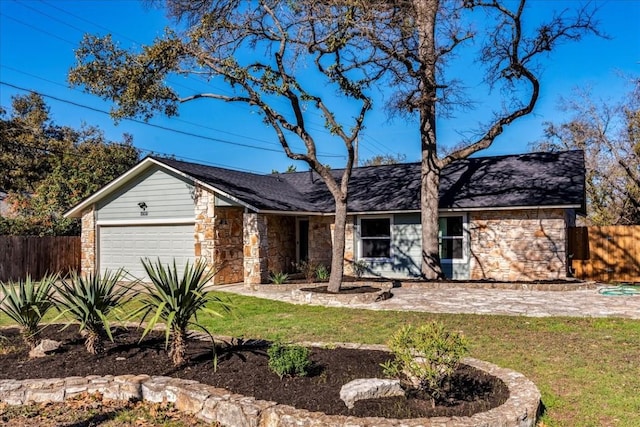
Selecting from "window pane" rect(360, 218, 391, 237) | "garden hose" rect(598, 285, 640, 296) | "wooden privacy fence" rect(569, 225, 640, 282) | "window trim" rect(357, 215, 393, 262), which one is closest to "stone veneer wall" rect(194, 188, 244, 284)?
"window trim" rect(357, 215, 393, 262)

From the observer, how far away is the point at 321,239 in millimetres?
18609

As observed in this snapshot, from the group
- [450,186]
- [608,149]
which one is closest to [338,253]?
[450,186]

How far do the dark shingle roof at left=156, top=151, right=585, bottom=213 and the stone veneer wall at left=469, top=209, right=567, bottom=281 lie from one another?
1.83 feet

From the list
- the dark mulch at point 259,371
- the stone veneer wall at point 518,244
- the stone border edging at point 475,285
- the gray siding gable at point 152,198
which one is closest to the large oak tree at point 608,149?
the stone veneer wall at point 518,244

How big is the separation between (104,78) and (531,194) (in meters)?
12.7

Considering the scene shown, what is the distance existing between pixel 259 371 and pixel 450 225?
1249cm

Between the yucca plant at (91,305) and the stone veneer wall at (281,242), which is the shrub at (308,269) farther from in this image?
the yucca plant at (91,305)

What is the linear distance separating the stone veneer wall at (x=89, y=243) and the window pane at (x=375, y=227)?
9581mm

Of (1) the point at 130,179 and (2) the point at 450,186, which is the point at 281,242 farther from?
(2) the point at 450,186

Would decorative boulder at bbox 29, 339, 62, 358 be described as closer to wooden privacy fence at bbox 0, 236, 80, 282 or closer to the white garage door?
the white garage door


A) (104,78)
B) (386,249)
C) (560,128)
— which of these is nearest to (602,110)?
(560,128)

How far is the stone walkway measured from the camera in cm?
1024

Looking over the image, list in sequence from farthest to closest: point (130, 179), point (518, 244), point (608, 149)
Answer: point (608, 149)
point (130, 179)
point (518, 244)

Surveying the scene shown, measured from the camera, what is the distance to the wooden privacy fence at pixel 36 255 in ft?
58.4
